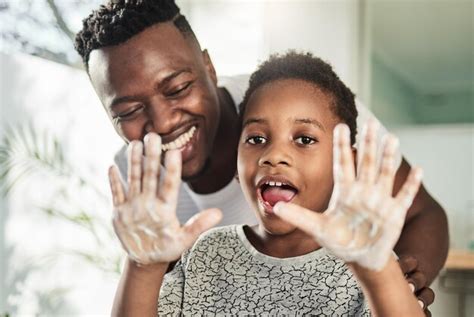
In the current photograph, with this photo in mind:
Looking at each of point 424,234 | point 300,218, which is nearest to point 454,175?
point 424,234

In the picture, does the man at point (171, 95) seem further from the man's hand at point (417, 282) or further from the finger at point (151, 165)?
the finger at point (151, 165)

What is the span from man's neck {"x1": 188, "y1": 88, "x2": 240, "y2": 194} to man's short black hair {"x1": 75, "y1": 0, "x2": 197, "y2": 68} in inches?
4.5

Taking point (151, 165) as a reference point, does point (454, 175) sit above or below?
below

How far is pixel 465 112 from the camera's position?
251 centimetres

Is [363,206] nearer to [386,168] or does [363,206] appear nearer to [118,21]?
[386,168]

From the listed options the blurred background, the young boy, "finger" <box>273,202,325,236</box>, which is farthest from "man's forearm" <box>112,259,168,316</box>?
the blurred background

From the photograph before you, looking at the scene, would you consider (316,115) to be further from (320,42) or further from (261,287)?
(320,42)

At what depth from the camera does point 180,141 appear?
69cm

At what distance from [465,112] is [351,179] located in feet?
7.30

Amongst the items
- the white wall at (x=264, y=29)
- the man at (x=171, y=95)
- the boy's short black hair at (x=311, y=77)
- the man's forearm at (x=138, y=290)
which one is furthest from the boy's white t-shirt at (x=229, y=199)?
the white wall at (x=264, y=29)

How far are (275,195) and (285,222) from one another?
27 millimetres

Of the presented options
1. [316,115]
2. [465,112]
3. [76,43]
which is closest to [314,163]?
[316,115]

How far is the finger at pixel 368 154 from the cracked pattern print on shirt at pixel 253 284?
126 mm

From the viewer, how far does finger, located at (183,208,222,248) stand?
434mm
